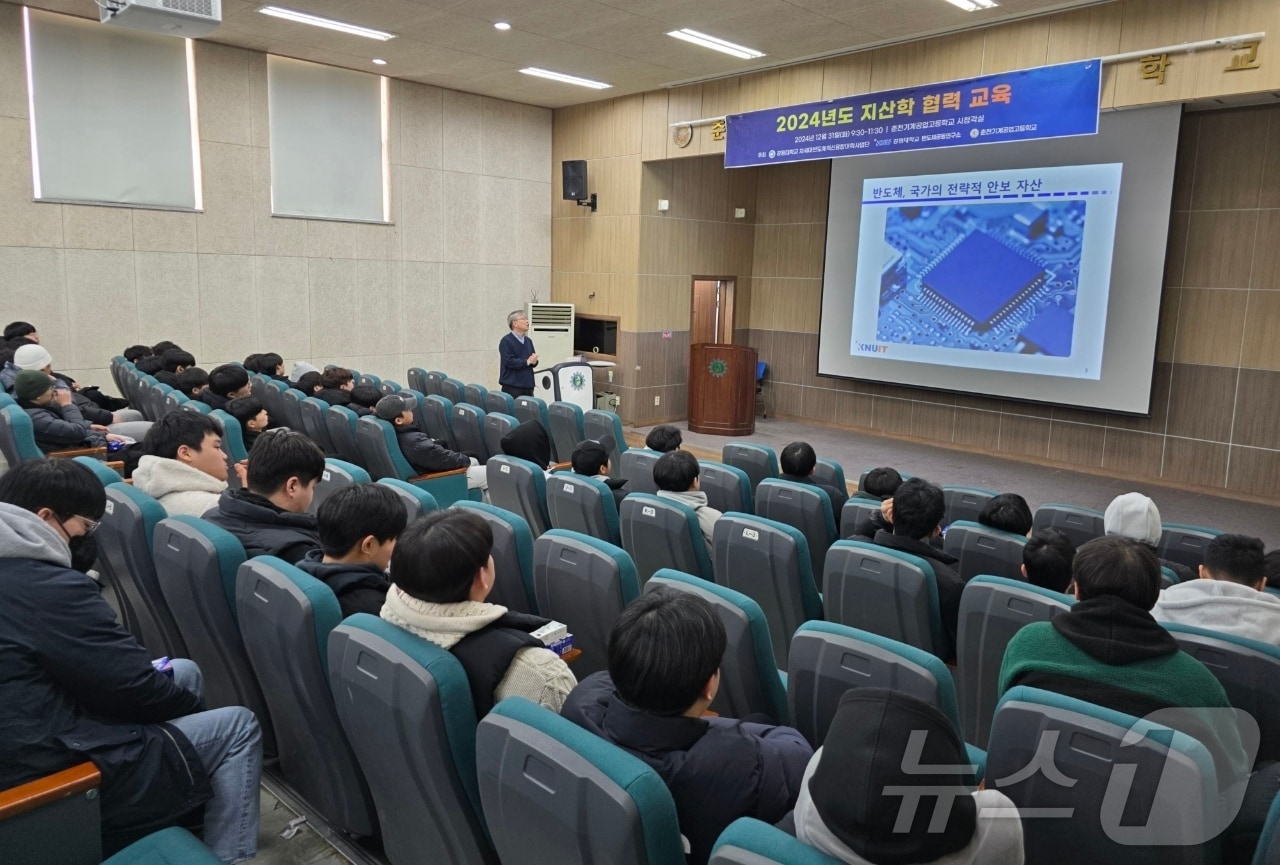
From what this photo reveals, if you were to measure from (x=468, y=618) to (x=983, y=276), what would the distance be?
323 inches

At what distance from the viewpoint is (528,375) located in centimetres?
934

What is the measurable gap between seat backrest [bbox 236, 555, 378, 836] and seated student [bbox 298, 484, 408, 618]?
13 centimetres

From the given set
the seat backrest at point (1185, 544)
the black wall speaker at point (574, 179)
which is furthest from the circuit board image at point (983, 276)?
the seat backrest at point (1185, 544)

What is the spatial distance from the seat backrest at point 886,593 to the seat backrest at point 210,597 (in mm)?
2001

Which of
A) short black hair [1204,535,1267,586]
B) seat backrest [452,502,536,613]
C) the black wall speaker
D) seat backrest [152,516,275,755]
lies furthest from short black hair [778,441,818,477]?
the black wall speaker

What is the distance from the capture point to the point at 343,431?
5.90m

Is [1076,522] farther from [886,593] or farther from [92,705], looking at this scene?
[92,705]

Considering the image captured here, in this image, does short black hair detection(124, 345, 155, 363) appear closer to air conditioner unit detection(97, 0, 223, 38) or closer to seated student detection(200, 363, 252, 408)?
seated student detection(200, 363, 252, 408)

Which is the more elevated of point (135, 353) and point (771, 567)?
point (135, 353)

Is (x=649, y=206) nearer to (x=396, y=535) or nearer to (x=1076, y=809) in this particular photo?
(x=396, y=535)

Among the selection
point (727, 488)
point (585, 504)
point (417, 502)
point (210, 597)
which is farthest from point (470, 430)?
point (210, 597)

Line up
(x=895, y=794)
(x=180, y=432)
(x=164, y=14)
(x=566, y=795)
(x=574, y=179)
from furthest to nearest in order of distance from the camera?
(x=574, y=179), (x=164, y=14), (x=180, y=432), (x=566, y=795), (x=895, y=794)

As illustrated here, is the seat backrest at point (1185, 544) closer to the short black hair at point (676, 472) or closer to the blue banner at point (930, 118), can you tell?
the short black hair at point (676, 472)

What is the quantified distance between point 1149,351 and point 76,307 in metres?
10.5
